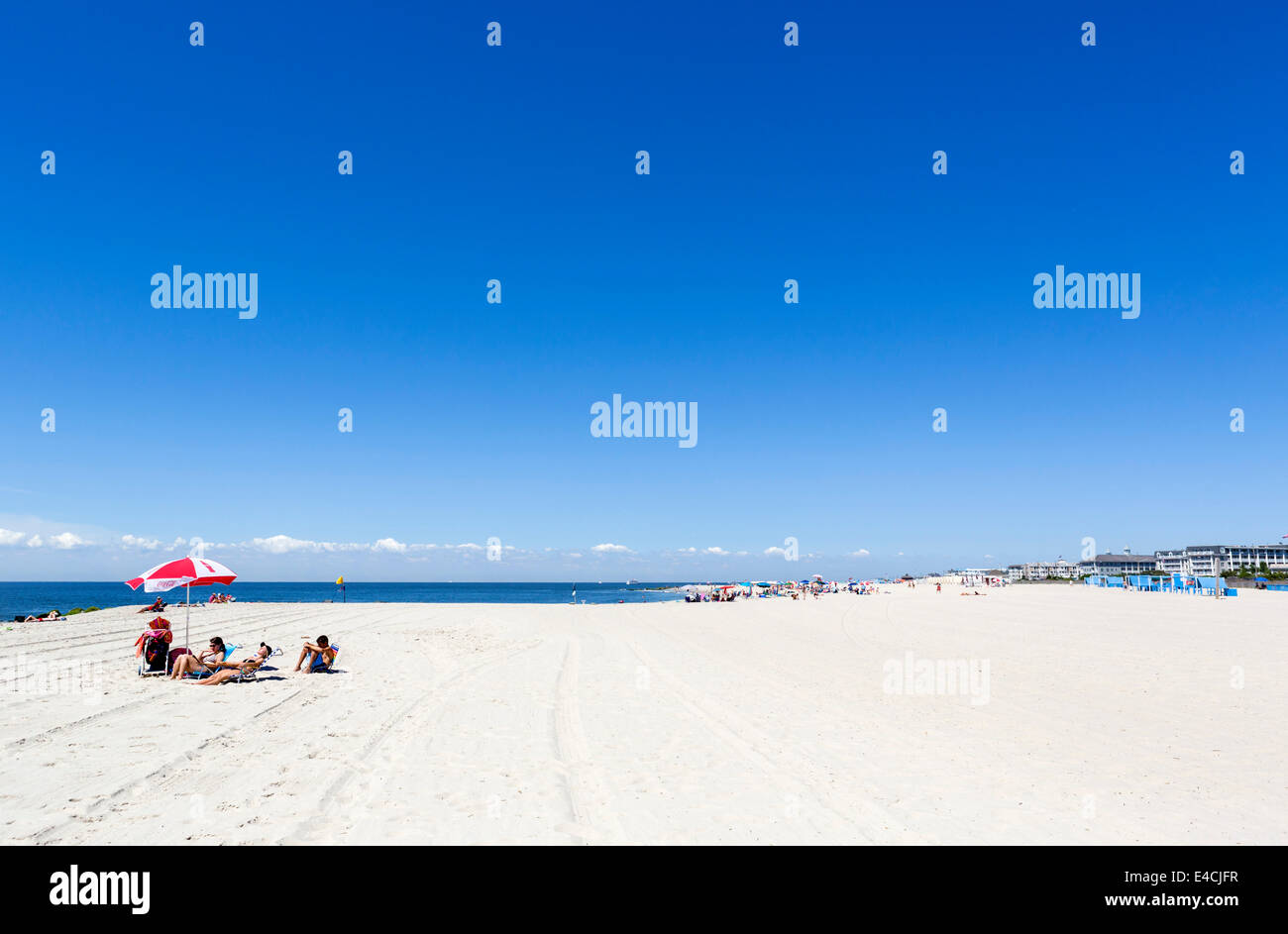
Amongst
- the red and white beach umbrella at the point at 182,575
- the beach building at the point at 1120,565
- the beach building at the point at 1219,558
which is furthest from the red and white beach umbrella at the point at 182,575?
the beach building at the point at 1120,565

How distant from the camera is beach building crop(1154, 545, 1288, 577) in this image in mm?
144875

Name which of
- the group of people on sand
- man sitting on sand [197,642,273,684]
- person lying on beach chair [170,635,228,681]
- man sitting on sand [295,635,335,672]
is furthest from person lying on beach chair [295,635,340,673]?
person lying on beach chair [170,635,228,681]

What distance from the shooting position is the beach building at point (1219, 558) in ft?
475

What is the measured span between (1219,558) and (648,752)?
199 meters

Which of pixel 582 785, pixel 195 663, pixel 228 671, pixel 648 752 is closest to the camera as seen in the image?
pixel 582 785

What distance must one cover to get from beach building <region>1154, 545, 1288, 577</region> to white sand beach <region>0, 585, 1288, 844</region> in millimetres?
168927

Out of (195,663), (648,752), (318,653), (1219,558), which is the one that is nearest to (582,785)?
(648,752)

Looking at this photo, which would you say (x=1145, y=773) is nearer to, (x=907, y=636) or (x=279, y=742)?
(x=279, y=742)

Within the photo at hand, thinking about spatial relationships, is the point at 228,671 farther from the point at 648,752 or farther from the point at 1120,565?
the point at 1120,565

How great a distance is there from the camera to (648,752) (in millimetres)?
8742

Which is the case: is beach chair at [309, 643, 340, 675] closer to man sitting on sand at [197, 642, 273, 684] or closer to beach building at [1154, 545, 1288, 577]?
man sitting on sand at [197, 642, 273, 684]

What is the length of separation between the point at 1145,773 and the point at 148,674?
1850cm
